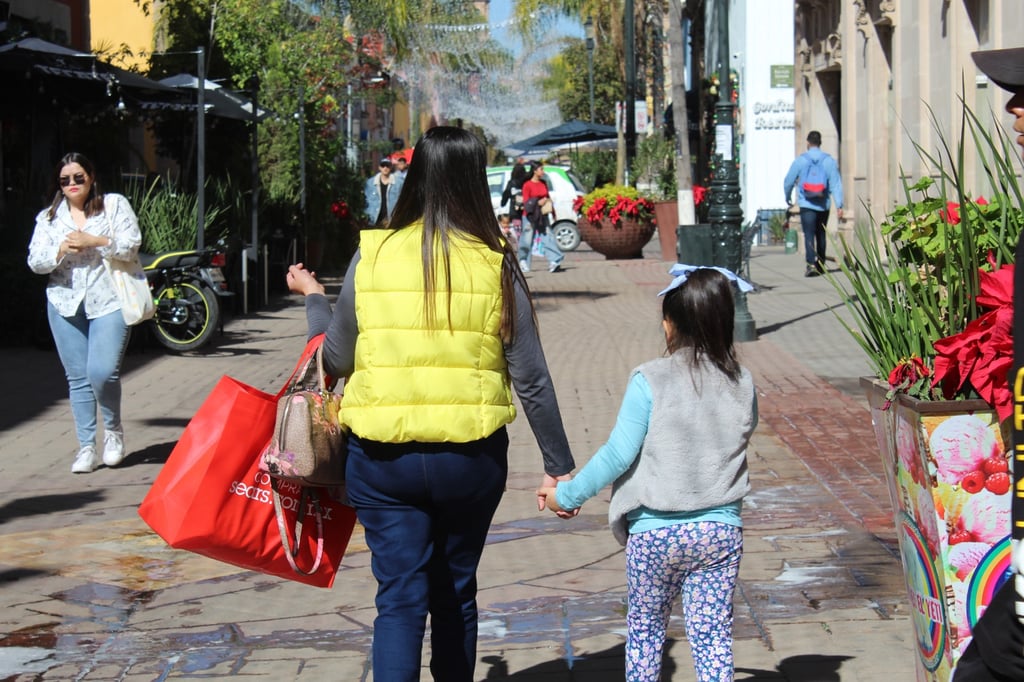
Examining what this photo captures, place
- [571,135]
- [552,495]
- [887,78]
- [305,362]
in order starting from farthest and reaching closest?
[571,135] → [887,78] → [305,362] → [552,495]

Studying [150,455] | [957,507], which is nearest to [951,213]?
[957,507]

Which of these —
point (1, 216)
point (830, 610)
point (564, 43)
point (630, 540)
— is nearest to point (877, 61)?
point (1, 216)

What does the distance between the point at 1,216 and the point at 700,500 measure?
12.7m

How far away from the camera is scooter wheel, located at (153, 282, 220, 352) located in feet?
44.3

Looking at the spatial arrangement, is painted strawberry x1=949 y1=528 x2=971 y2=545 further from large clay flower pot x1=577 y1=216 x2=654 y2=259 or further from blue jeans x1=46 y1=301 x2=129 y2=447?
large clay flower pot x1=577 y1=216 x2=654 y2=259

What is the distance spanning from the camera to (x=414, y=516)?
379 cm

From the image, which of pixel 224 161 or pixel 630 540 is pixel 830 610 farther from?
pixel 224 161

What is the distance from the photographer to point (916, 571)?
355 cm

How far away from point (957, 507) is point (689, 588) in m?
0.86

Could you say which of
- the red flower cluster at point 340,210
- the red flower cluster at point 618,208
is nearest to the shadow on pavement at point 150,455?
the red flower cluster at point 340,210

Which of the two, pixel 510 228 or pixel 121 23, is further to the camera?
pixel 121 23

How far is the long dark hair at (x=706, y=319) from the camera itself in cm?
392

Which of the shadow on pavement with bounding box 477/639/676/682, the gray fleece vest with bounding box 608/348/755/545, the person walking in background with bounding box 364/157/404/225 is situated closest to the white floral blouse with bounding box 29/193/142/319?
the shadow on pavement with bounding box 477/639/676/682

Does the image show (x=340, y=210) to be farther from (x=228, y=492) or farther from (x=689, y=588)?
(x=689, y=588)
